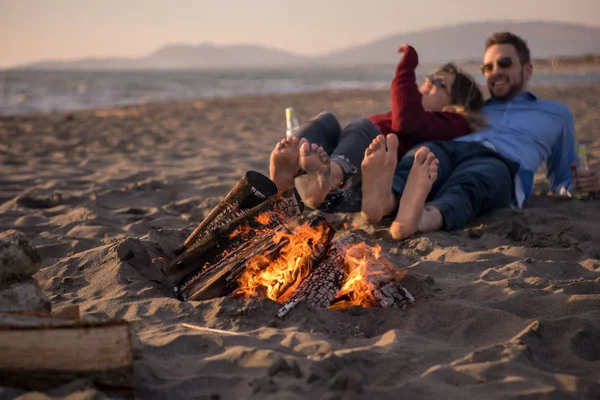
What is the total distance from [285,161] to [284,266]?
3.54 ft

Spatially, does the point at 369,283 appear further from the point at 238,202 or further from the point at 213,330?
the point at 238,202

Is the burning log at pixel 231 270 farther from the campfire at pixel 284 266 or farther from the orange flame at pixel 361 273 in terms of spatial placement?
the orange flame at pixel 361 273

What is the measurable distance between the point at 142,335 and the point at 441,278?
166cm

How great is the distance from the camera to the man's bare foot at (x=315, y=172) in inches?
137

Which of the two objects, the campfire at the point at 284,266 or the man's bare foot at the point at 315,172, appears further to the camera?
the man's bare foot at the point at 315,172

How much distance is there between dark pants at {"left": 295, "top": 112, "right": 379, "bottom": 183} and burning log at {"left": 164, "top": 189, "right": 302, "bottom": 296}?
3.24 feet

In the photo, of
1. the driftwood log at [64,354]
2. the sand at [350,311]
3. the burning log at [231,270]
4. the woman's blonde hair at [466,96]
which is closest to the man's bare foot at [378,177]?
the sand at [350,311]

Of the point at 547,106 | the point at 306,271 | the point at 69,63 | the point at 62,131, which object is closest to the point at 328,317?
the point at 306,271

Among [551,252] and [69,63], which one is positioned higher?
[69,63]

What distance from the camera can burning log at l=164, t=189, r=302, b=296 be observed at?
287cm

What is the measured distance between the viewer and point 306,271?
270 centimetres

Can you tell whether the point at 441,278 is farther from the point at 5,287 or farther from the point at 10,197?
the point at 10,197

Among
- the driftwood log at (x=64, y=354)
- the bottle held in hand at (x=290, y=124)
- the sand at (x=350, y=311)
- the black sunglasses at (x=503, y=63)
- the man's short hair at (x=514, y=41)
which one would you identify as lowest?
the sand at (x=350, y=311)

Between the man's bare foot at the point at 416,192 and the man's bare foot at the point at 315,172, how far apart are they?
1.76 ft
